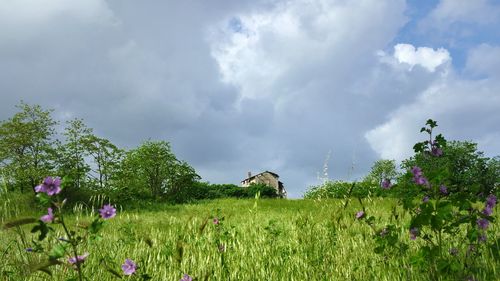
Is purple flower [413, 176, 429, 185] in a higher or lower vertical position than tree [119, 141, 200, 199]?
lower

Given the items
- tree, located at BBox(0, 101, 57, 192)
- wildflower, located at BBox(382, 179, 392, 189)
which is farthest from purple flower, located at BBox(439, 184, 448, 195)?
tree, located at BBox(0, 101, 57, 192)

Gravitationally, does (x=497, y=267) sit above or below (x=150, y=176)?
below

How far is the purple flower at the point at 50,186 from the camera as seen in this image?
2320 millimetres

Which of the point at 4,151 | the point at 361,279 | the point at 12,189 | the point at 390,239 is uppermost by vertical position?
the point at 4,151

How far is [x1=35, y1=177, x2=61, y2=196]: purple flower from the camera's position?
2.32 meters

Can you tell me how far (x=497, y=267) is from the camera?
156 inches

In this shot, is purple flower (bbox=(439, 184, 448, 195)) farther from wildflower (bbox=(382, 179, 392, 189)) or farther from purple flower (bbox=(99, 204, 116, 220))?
purple flower (bbox=(99, 204, 116, 220))

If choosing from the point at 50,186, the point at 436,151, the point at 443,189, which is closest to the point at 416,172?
the point at 443,189

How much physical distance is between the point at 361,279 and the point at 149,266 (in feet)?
6.82

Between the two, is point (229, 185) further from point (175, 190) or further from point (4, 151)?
point (4, 151)

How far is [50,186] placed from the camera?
2355mm

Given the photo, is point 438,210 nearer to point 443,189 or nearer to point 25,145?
point 443,189

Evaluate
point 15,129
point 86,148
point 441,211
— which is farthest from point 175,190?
point 441,211

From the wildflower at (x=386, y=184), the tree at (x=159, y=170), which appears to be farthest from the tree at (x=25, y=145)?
the wildflower at (x=386, y=184)
